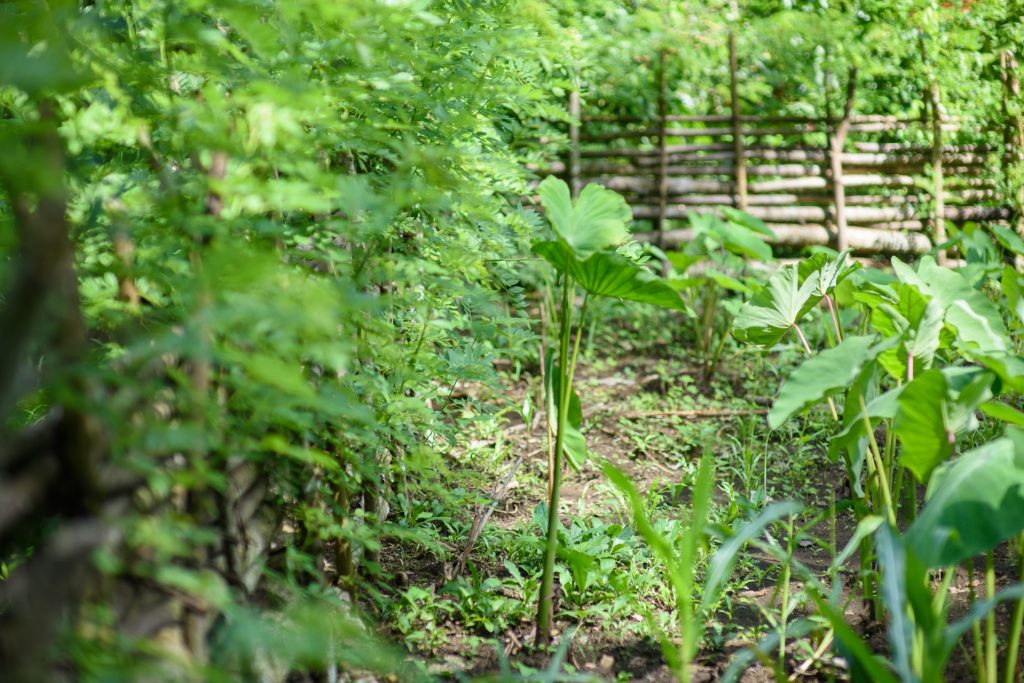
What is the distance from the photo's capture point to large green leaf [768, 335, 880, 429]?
1.44 metres

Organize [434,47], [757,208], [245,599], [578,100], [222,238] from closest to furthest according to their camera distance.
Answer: [222,238]
[245,599]
[434,47]
[578,100]
[757,208]

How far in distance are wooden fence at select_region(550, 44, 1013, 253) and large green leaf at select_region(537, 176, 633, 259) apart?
3156mm

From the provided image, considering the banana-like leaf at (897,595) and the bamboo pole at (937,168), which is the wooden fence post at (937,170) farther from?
the banana-like leaf at (897,595)

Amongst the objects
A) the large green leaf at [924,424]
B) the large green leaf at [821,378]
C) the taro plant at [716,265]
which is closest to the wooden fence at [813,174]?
the taro plant at [716,265]

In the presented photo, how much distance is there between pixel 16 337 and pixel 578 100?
4.29 m

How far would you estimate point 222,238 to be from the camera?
95 centimetres

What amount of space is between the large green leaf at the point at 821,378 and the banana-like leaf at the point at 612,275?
1.05 ft

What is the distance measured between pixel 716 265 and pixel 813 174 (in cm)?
132

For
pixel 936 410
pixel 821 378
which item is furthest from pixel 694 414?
pixel 936 410

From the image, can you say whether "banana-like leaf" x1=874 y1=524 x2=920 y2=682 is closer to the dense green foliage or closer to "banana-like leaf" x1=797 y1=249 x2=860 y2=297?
the dense green foliage

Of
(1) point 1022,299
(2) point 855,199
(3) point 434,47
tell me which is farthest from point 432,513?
(2) point 855,199

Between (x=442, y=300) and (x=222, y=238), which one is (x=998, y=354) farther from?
(x=222, y=238)

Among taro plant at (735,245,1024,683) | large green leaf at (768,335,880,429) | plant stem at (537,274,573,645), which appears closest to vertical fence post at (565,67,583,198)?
taro plant at (735,245,1024,683)

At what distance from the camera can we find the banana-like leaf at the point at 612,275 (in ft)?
5.23
